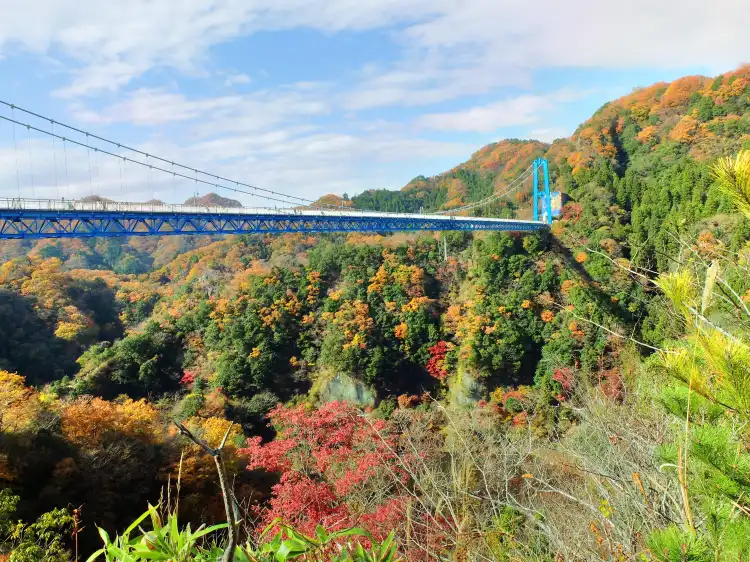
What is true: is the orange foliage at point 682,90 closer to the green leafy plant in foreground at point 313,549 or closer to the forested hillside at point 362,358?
the forested hillside at point 362,358

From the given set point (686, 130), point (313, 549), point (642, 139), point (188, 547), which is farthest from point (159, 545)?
point (642, 139)

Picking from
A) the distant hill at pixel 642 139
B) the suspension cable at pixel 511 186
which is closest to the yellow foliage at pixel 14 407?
the distant hill at pixel 642 139

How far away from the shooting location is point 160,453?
9.67 metres

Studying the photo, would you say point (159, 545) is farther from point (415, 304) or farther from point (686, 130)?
point (686, 130)

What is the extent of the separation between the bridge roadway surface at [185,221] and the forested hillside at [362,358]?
1380mm

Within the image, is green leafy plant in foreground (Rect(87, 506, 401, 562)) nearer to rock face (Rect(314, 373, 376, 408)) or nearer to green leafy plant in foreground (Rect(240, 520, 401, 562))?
green leafy plant in foreground (Rect(240, 520, 401, 562))

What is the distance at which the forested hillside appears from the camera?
7.73 m

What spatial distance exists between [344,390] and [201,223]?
8063mm

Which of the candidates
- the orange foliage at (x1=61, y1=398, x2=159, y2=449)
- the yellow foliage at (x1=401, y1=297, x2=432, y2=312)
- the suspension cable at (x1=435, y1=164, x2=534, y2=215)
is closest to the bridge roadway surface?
the yellow foliage at (x1=401, y1=297, x2=432, y2=312)

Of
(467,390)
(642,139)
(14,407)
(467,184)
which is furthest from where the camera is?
(467,184)

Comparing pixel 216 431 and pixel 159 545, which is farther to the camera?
pixel 216 431

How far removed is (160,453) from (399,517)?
5.41 metres

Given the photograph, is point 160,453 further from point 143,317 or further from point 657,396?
point 143,317

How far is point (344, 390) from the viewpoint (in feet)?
58.2
